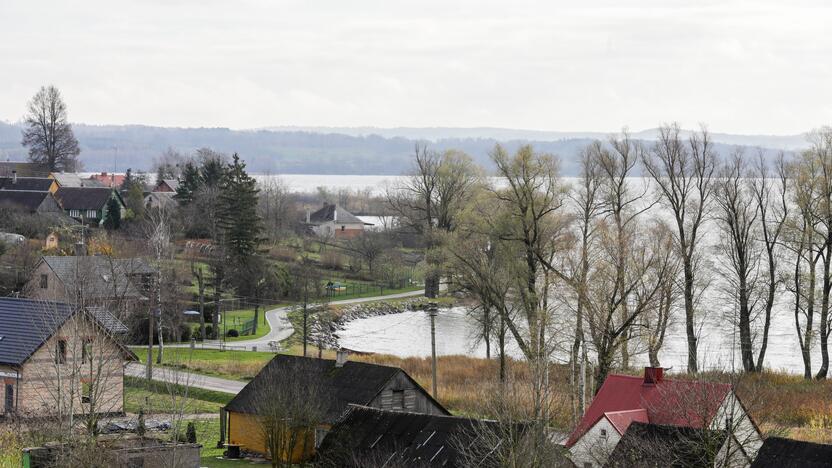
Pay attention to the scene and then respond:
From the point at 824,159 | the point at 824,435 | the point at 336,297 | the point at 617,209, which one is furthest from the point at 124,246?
the point at 824,435

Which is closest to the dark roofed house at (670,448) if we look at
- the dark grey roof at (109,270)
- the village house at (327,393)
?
the village house at (327,393)

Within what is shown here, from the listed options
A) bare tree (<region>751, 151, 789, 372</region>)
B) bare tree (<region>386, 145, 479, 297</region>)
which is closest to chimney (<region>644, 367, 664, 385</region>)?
bare tree (<region>751, 151, 789, 372</region>)

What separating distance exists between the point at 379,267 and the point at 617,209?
2074 inches

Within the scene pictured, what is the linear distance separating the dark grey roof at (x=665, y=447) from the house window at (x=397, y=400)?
10.2 meters

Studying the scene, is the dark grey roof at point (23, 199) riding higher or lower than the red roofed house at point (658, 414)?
higher

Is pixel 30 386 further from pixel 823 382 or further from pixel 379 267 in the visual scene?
pixel 379 267

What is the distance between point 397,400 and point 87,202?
6879cm

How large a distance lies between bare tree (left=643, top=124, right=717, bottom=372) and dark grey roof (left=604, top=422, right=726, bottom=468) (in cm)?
2095

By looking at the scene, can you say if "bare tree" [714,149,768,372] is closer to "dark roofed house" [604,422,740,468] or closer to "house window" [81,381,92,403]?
"dark roofed house" [604,422,740,468]

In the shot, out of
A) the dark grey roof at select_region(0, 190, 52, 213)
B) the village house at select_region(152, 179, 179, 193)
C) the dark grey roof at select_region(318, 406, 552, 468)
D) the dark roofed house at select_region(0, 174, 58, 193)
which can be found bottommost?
the dark grey roof at select_region(318, 406, 552, 468)

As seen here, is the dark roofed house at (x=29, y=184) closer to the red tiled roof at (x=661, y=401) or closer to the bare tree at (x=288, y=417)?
the bare tree at (x=288, y=417)

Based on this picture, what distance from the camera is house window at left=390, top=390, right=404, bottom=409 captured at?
40219 mm

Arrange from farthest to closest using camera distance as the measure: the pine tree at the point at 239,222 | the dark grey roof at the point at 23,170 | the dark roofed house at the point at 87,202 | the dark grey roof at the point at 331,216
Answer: the dark grey roof at the point at 331,216 → the dark grey roof at the point at 23,170 → the dark roofed house at the point at 87,202 → the pine tree at the point at 239,222

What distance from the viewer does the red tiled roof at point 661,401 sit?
3155 centimetres
